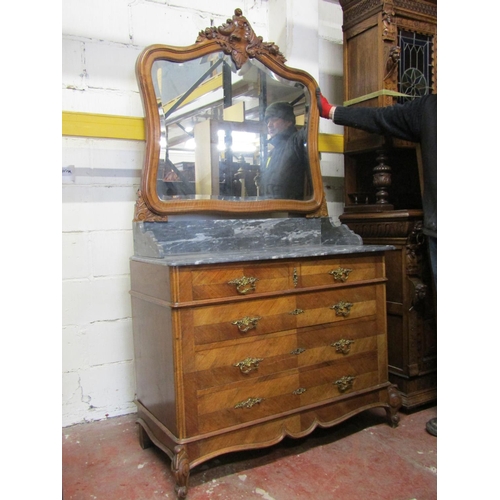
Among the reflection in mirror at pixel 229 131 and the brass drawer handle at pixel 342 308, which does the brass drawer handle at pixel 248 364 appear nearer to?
the brass drawer handle at pixel 342 308

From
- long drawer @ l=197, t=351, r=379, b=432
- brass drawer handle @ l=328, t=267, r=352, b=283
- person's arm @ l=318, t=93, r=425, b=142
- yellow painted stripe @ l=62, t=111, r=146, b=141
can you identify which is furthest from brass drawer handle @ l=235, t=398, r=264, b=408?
person's arm @ l=318, t=93, r=425, b=142

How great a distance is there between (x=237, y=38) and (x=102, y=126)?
0.80 m

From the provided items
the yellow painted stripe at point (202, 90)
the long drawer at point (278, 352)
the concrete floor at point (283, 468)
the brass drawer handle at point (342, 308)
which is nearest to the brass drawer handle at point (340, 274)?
the brass drawer handle at point (342, 308)

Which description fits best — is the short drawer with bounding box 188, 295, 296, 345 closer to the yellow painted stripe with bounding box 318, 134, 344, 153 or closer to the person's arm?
the person's arm

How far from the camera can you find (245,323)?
1.98 metres

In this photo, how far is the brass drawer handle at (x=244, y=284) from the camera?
1967 millimetres

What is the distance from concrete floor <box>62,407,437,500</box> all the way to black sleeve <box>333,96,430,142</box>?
1472 millimetres

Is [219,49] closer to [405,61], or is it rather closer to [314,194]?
[314,194]

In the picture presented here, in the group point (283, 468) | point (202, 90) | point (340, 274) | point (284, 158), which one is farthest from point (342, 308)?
point (202, 90)

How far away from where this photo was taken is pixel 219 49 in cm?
239

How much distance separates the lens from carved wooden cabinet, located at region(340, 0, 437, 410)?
254 cm

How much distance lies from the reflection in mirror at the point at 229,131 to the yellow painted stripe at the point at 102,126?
0.57ft
